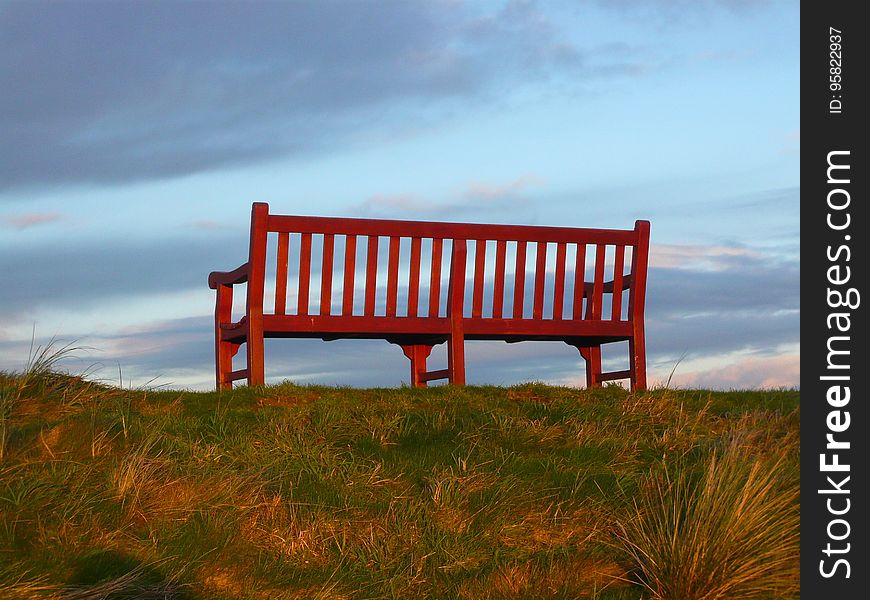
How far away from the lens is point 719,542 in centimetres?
549

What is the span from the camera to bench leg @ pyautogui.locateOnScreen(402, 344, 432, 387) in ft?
35.2

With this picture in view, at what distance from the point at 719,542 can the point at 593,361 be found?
6.07 metres

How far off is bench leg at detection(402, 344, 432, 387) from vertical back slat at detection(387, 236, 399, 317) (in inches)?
28.6

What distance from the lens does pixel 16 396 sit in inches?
305

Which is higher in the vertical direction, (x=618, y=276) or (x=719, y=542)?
(x=618, y=276)

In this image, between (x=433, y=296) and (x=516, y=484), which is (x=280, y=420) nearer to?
(x=516, y=484)

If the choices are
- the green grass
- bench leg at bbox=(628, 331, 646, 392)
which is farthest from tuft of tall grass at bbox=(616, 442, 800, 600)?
bench leg at bbox=(628, 331, 646, 392)

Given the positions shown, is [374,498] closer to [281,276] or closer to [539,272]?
[281,276]

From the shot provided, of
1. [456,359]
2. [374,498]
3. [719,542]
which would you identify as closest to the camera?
[719,542]

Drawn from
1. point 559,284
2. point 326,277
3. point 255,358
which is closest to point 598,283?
point 559,284

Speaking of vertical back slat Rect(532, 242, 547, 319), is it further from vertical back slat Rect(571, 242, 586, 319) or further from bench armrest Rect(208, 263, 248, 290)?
bench armrest Rect(208, 263, 248, 290)
